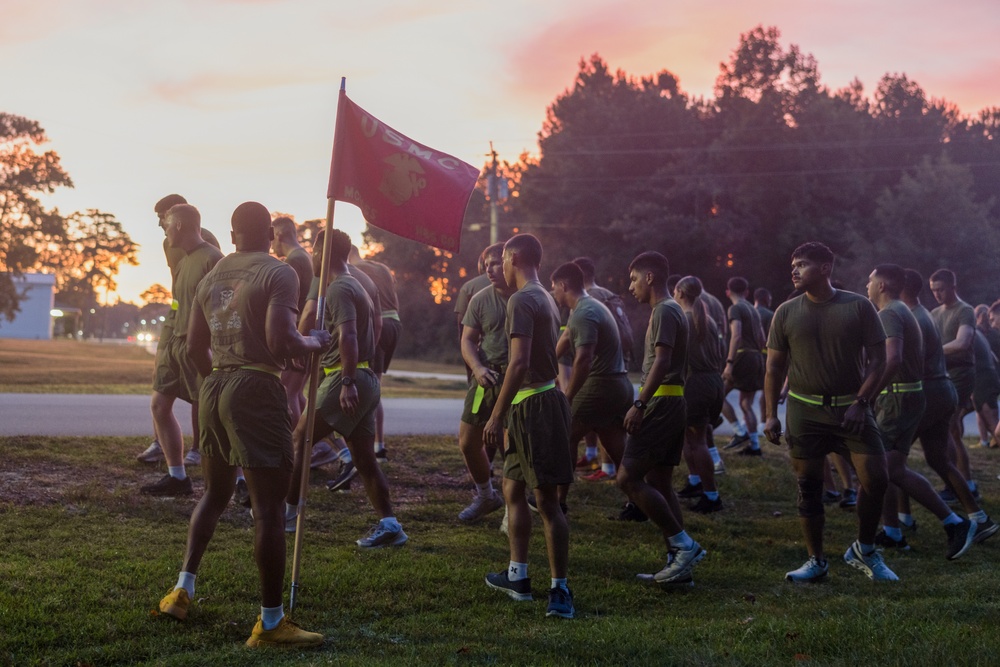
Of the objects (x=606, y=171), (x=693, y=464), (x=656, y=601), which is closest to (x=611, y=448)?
(x=693, y=464)

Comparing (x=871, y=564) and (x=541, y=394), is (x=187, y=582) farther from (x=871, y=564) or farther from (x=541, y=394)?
(x=871, y=564)

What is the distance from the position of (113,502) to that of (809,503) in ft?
16.7

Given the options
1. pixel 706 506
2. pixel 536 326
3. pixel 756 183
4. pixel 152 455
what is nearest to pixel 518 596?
pixel 536 326

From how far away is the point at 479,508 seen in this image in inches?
323

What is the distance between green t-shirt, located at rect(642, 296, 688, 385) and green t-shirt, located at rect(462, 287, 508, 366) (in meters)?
1.17

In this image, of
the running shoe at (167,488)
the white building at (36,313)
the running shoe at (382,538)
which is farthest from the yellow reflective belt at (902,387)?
the white building at (36,313)

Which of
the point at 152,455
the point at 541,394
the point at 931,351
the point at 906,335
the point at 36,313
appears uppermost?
the point at 36,313

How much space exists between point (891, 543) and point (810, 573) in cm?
167

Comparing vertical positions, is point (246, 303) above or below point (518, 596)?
above

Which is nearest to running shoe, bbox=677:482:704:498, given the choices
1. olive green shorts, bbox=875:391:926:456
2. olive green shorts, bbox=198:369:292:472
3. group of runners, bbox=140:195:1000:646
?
group of runners, bbox=140:195:1000:646

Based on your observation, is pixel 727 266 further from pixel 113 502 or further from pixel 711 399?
pixel 113 502

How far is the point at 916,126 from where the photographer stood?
4897cm

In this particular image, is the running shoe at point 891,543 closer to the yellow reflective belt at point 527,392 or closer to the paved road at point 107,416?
the yellow reflective belt at point 527,392

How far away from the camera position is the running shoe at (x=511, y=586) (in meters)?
5.97
